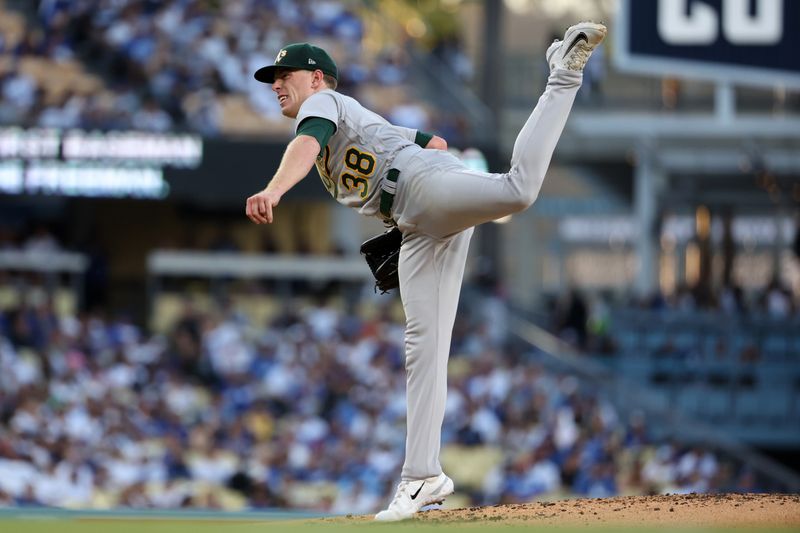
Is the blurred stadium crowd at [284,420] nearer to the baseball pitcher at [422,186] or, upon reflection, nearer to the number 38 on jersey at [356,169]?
the baseball pitcher at [422,186]

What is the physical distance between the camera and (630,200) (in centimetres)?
2722

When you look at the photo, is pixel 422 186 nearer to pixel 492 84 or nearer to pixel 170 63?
pixel 170 63

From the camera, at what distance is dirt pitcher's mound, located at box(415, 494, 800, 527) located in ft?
18.6

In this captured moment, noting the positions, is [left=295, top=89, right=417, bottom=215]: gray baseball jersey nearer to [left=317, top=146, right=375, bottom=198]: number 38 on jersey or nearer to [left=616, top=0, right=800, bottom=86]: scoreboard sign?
[left=317, top=146, right=375, bottom=198]: number 38 on jersey

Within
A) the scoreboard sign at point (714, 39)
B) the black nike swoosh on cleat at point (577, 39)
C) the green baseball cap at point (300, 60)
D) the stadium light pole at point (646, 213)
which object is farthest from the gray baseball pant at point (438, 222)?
the stadium light pole at point (646, 213)

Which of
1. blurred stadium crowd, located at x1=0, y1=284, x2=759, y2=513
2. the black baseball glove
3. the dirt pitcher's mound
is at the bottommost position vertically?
blurred stadium crowd, located at x1=0, y1=284, x2=759, y2=513

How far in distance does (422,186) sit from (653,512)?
158cm

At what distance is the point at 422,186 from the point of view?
580 cm

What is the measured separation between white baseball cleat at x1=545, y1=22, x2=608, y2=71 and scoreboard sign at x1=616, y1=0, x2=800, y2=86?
4263mm

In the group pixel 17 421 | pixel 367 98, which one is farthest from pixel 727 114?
pixel 17 421

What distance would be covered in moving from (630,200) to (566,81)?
21.8 metres

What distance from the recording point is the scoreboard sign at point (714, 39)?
971cm

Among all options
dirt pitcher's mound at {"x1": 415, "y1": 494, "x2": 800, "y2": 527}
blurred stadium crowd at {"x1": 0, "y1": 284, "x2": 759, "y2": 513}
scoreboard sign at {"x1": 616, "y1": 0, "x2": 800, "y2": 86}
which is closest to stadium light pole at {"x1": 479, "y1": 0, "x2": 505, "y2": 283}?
blurred stadium crowd at {"x1": 0, "y1": 284, "x2": 759, "y2": 513}

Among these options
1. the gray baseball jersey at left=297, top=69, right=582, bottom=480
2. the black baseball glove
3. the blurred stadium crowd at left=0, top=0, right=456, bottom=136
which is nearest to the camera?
the gray baseball jersey at left=297, top=69, right=582, bottom=480
